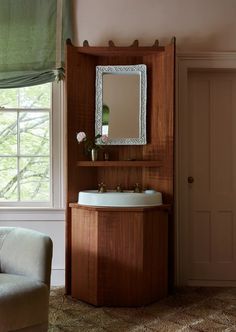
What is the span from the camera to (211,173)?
137 inches

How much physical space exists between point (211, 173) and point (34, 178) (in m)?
1.65

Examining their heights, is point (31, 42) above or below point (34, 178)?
above

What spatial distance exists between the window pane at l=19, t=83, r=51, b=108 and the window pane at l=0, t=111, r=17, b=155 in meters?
0.15

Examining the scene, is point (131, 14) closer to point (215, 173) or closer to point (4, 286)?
point (215, 173)

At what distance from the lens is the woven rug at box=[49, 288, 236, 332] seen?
98.6 inches

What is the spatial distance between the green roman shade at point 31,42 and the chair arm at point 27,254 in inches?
58.9

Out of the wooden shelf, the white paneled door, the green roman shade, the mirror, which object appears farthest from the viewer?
the white paneled door

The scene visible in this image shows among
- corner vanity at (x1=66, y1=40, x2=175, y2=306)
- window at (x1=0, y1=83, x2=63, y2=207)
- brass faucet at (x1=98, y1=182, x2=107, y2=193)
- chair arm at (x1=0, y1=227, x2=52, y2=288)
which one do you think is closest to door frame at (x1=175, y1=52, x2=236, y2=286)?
corner vanity at (x1=66, y1=40, x2=175, y2=306)

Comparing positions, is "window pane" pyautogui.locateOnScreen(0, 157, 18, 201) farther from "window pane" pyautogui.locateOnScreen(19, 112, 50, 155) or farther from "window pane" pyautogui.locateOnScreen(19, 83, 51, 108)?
"window pane" pyautogui.locateOnScreen(19, 83, 51, 108)

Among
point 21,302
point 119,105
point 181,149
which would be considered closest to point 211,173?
point 181,149

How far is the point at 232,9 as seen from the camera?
10.9 feet

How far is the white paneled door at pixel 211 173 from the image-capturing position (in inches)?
136

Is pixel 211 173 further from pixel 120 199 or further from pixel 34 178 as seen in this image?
pixel 34 178

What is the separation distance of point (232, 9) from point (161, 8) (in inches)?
24.8
